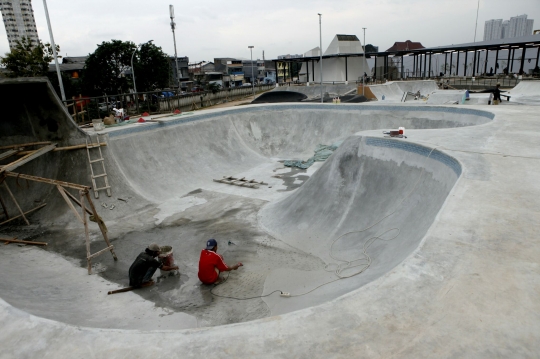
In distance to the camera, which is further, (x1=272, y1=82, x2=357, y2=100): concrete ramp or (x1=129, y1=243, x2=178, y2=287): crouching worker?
(x1=272, y1=82, x2=357, y2=100): concrete ramp

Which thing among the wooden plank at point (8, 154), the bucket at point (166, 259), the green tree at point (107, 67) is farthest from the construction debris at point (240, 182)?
the green tree at point (107, 67)

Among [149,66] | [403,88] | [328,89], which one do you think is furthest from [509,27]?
[149,66]

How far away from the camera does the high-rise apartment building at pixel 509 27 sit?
155600 mm

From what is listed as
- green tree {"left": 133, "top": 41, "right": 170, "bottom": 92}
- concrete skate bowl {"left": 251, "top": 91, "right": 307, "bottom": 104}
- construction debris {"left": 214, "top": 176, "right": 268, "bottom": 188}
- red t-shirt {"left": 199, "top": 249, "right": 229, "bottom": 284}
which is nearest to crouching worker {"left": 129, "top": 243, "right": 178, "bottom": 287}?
red t-shirt {"left": 199, "top": 249, "right": 229, "bottom": 284}

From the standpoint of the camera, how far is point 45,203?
12688mm

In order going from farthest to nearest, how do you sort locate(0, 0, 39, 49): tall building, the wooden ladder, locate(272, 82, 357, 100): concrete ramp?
locate(0, 0, 39, 49): tall building
locate(272, 82, 357, 100): concrete ramp
the wooden ladder

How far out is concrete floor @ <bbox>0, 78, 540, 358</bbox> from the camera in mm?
3346

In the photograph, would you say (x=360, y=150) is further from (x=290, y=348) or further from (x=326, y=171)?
(x=290, y=348)

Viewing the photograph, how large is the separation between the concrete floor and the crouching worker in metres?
0.30

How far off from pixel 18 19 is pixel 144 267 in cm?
16660

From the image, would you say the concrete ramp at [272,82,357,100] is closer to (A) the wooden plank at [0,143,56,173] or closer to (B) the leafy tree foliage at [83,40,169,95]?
(B) the leafy tree foliage at [83,40,169,95]

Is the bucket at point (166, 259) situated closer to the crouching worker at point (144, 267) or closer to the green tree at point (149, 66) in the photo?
the crouching worker at point (144, 267)

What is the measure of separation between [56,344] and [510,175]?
25.7 feet

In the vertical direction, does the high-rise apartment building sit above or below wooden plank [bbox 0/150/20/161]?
above
